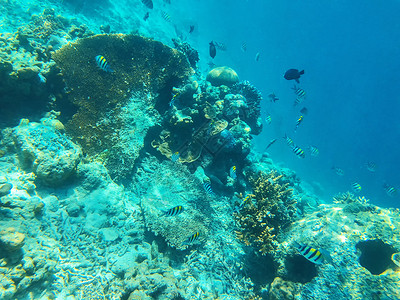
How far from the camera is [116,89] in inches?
234

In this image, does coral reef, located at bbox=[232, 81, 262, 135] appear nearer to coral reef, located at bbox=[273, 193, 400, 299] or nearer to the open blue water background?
coral reef, located at bbox=[273, 193, 400, 299]

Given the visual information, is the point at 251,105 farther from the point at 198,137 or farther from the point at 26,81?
the point at 26,81

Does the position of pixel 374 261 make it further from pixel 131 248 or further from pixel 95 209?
pixel 95 209

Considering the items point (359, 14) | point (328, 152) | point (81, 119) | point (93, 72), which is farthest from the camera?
point (328, 152)

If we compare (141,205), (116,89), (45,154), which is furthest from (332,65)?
(45,154)

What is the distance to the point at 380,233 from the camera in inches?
170

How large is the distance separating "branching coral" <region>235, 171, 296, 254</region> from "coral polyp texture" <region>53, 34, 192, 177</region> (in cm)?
333

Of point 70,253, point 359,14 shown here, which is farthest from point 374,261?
point 359,14

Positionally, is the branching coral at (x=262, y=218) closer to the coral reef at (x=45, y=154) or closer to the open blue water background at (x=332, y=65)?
the coral reef at (x=45, y=154)

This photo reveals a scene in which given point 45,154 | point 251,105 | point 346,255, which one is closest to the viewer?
point 45,154

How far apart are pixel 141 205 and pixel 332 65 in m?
110

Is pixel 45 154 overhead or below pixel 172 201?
below

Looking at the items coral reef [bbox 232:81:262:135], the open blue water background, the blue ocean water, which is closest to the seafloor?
coral reef [bbox 232:81:262:135]

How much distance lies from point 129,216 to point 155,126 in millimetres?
2810
